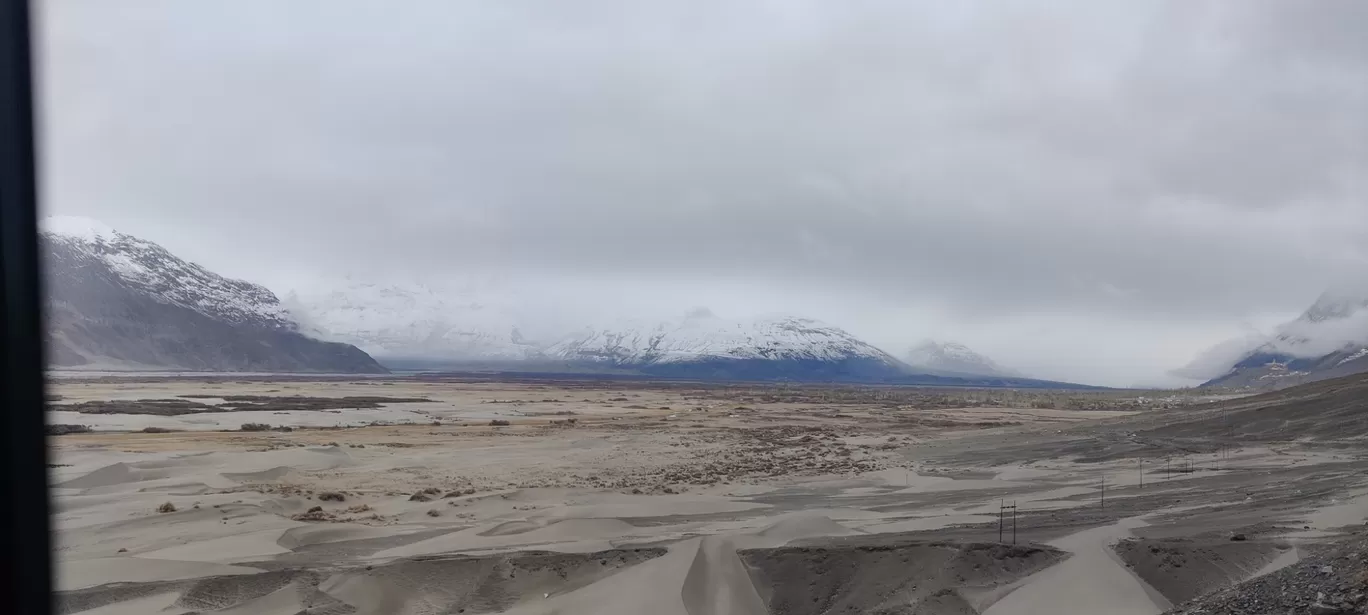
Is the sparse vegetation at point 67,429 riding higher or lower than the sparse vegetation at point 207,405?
higher

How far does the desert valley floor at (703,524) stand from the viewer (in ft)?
46.1

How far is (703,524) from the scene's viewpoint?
19.9m

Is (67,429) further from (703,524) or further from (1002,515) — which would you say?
(1002,515)

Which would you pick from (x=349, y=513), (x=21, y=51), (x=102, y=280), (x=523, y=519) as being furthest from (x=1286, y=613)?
(x=102, y=280)

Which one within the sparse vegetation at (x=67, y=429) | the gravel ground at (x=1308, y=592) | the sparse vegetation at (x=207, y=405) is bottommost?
the sparse vegetation at (x=207, y=405)

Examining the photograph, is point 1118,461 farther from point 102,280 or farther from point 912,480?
point 102,280

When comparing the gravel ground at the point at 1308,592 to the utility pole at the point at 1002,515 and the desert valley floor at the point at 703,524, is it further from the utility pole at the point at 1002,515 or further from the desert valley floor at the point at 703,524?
the utility pole at the point at 1002,515

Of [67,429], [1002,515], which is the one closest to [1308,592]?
[1002,515]

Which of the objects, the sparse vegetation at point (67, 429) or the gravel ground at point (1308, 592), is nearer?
the gravel ground at point (1308, 592)

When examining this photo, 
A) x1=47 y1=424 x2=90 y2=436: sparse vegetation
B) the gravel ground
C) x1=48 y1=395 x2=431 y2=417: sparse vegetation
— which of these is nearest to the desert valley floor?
the gravel ground

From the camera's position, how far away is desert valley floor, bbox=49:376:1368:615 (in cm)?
1405

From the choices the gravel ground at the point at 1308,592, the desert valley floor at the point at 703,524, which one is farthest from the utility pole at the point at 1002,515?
the gravel ground at the point at 1308,592

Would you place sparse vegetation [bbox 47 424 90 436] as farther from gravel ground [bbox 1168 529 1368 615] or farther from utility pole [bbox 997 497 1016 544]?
gravel ground [bbox 1168 529 1368 615]

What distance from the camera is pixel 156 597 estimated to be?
13383 millimetres
